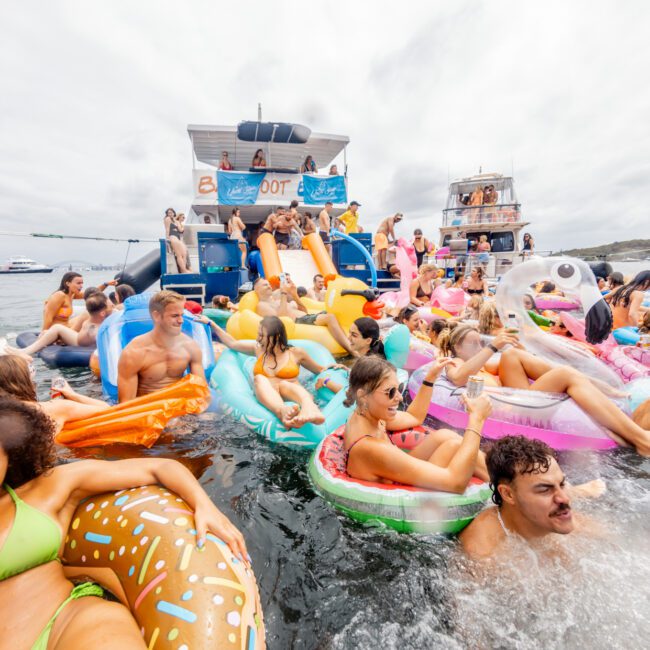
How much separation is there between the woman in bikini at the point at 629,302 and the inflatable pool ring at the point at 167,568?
5.83m

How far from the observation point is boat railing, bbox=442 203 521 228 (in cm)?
1683

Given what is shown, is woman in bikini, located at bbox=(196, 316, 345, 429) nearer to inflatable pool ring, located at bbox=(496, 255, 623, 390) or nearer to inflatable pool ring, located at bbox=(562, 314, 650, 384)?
inflatable pool ring, located at bbox=(496, 255, 623, 390)

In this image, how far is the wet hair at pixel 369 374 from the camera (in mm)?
2189

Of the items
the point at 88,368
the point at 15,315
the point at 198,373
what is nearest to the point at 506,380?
the point at 198,373

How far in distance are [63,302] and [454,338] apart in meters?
5.76

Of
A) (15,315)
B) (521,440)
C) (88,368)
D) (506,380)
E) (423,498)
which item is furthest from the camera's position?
(15,315)

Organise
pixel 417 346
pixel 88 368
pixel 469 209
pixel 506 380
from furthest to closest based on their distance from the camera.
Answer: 1. pixel 469 209
2. pixel 88 368
3. pixel 417 346
4. pixel 506 380

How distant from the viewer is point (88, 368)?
18.5ft

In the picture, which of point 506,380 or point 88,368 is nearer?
point 506,380

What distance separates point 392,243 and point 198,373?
28.6 feet

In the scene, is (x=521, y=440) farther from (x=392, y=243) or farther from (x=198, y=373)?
(x=392, y=243)

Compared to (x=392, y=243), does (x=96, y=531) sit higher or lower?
lower

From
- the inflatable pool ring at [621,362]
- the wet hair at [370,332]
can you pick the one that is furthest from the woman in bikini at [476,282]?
the wet hair at [370,332]

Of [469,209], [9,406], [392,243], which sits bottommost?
[9,406]
